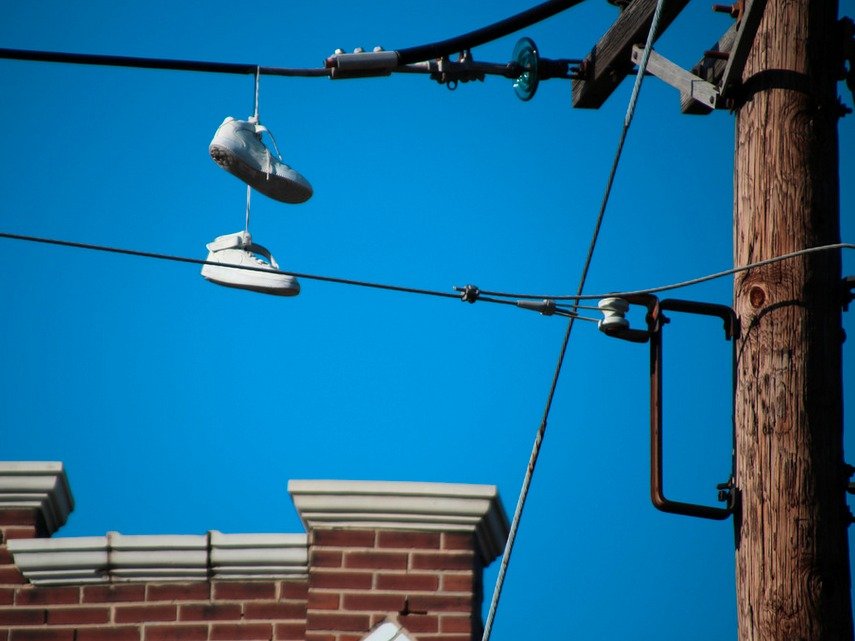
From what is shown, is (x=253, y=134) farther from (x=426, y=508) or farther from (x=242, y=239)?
(x=426, y=508)

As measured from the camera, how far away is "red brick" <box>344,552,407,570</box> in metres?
4.82

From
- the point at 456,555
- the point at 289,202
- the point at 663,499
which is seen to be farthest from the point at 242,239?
the point at 663,499

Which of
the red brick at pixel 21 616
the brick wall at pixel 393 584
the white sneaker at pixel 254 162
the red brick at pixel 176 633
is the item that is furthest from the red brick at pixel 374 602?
the white sneaker at pixel 254 162

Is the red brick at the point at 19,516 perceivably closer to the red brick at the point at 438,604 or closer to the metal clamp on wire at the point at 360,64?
the red brick at the point at 438,604

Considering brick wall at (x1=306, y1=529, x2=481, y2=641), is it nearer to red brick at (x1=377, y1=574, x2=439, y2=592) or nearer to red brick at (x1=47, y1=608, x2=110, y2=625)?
red brick at (x1=377, y1=574, x2=439, y2=592)

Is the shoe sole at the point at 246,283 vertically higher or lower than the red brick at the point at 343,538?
higher

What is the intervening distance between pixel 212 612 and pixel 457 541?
0.99m

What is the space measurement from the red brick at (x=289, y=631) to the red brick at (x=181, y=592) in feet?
1.02

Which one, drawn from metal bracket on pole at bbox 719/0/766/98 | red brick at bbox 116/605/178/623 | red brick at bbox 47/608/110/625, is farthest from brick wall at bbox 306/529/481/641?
→ metal bracket on pole at bbox 719/0/766/98

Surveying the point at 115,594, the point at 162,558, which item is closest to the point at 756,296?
the point at 162,558

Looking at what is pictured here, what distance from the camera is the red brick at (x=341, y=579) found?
4.82m

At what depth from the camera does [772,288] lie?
400 centimetres

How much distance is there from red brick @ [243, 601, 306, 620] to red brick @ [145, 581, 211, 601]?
180 mm

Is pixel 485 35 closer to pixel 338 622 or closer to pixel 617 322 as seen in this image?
pixel 617 322
